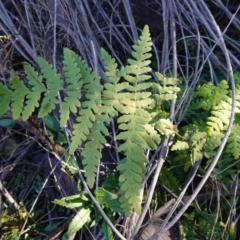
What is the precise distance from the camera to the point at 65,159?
77.9 inches

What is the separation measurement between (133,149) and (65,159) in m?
0.61

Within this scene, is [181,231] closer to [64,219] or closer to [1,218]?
[64,219]

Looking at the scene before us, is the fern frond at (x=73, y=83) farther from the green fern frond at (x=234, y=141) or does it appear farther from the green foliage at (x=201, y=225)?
the green foliage at (x=201, y=225)

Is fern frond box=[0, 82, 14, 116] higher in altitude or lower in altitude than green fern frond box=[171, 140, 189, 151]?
higher

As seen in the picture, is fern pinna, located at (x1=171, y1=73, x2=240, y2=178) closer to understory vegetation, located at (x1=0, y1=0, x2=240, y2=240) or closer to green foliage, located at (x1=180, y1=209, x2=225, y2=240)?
understory vegetation, located at (x1=0, y1=0, x2=240, y2=240)

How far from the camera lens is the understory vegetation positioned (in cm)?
151

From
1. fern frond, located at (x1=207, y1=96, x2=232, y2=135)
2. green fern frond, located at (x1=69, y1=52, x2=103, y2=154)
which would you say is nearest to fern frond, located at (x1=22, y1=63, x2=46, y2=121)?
green fern frond, located at (x1=69, y1=52, x2=103, y2=154)

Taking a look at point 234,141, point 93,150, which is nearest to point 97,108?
point 93,150

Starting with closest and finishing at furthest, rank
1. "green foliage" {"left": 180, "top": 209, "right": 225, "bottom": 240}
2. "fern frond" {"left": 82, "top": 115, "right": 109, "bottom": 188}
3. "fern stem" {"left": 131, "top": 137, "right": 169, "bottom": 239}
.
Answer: "fern frond" {"left": 82, "top": 115, "right": 109, "bottom": 188} → "fern stem" {"left": 131, "top": 137, "right": 169, "bottom": 239} → "green foliage" {"left": 180, "top": 209, "right": 225, "bottom": 240}

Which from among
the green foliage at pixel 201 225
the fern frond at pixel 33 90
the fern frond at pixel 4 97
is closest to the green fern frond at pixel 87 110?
the fern frond at pixel 33 90

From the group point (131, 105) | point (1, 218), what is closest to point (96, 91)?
point (131, 105)

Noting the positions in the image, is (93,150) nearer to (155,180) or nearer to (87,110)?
(87,110)

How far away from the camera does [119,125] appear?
4.91 ft

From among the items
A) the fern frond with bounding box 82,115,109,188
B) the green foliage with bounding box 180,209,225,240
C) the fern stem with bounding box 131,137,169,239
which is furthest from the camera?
the green foliage with bounding box 180,209,225,240
